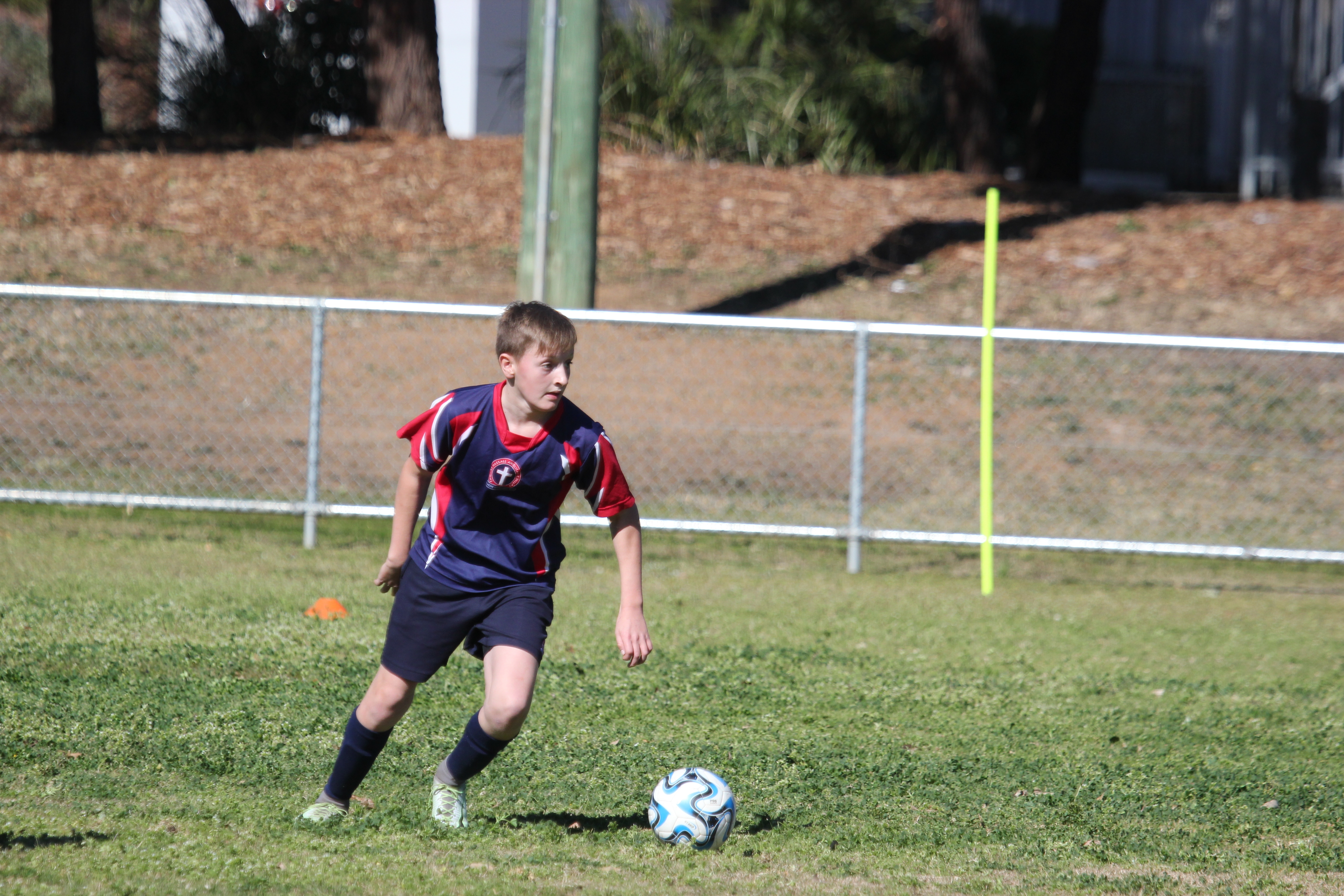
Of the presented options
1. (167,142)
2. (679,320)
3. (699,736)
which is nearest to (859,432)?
(679,320)

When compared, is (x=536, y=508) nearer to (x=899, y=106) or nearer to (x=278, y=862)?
(x=278, y=862)

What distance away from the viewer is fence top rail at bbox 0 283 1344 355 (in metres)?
7.62

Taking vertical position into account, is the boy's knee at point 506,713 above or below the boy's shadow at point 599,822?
above

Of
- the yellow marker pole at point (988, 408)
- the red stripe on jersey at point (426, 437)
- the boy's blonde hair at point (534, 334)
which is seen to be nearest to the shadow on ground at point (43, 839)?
the red stripe on jersey at point (426, 437)

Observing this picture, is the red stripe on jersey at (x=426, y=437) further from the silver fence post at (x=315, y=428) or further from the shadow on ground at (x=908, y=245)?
the shadow on ground at (x=908, y=245)

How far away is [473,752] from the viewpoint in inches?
145

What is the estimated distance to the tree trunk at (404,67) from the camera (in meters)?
14.1

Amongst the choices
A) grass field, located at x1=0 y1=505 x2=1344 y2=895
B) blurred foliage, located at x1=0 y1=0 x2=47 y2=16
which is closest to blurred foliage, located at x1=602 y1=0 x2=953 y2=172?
grass field, located at x1=0 y1=505 x2=1344 y2=895

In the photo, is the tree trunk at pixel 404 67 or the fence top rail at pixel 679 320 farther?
the tree trunk at pixel 404 67

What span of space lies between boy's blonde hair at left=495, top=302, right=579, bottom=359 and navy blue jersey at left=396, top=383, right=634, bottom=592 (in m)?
0.17

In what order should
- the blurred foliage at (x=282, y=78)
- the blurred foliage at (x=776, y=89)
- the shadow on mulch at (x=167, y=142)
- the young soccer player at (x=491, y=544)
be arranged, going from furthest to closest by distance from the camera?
the blurred foliage at (x=282, y=78)
the blurred foliage at (x=776, y=89)
the shadow on mulch at (x=167, y=142)
the young soccer player at (x=491, y=544)

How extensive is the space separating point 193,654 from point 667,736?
2.12m

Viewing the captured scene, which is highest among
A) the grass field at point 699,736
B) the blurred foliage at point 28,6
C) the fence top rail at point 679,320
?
the blurred foliage at point 28,6

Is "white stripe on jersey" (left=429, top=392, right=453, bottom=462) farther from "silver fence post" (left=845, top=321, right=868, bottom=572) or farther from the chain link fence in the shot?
the chain link fence
